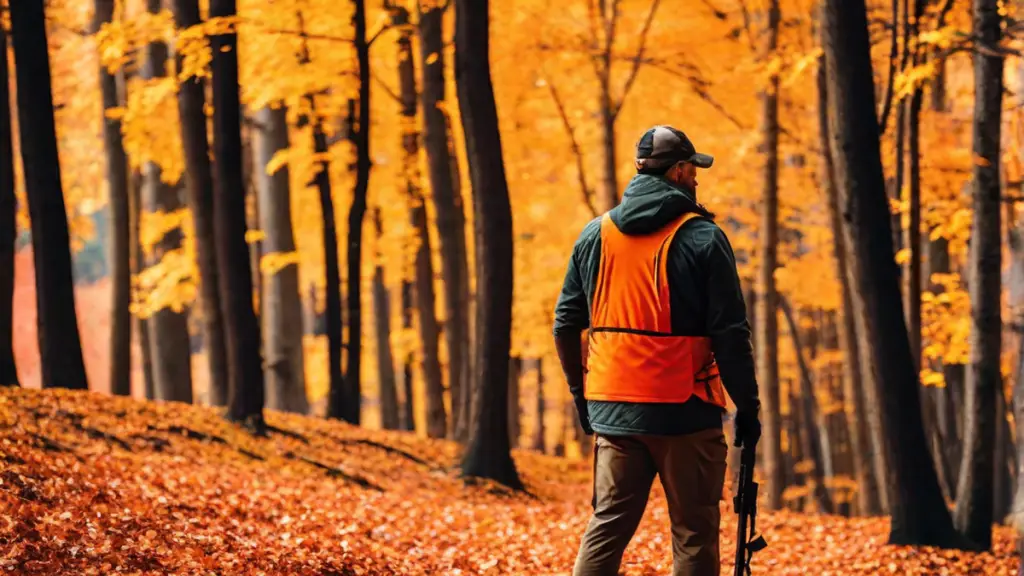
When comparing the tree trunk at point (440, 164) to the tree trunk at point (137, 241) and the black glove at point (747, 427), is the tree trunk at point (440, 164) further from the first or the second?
the black glove at point (747, 427)

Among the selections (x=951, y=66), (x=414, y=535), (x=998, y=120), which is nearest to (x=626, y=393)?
(x=414, y=535)

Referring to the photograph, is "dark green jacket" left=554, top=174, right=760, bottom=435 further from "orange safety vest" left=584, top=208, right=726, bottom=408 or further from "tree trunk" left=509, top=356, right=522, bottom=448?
"tree trunk" left=509, top=356, right=522, bottom=448

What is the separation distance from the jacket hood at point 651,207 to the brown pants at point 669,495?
32.7 inches

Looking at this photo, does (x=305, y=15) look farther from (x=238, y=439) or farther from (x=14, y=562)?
(x=14, y=562)

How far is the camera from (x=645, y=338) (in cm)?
464

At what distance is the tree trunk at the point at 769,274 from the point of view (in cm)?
1427

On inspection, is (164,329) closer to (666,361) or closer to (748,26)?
(748,26)

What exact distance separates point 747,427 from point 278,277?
14290 mm

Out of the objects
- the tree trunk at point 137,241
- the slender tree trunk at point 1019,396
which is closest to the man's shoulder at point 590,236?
the slender tree trunk at point 1019,396

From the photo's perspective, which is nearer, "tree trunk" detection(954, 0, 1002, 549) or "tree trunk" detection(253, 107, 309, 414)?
"tree trunk" detection(954, 0, 1002, 549)

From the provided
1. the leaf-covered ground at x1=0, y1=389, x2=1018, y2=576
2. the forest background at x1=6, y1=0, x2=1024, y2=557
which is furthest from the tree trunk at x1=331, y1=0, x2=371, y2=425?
the leaf-covered ground at x1=0, y1=389, x2=1018, y2=576

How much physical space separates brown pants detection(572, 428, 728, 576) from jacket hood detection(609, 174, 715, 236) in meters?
0.83

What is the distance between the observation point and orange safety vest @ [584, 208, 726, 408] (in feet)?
15.1

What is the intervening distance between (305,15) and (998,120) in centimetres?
890
